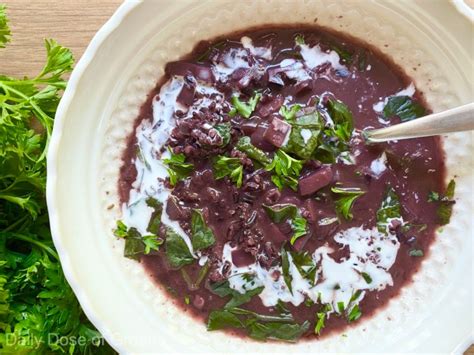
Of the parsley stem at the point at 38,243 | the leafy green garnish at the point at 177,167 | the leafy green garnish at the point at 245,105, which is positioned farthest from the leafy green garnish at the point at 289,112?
the parsley stem at the point at 38,243

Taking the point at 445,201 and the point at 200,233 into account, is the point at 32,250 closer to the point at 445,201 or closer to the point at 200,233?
the point at 200,233

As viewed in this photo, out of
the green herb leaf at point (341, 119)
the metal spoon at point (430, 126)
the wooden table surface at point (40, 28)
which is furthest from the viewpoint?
the wooden table surface at point (40, 28)

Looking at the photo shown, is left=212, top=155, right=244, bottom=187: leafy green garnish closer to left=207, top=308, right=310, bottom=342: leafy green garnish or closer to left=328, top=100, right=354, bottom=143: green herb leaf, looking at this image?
left=328, top=100, right=354, bottom=143: green herb leaf

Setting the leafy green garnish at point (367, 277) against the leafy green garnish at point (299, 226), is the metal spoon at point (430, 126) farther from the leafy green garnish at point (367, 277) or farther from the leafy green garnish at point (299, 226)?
the leafy green garnish at point (367, 277)

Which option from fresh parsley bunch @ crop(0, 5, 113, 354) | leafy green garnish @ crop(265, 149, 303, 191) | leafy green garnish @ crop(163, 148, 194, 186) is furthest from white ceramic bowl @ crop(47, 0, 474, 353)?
leafy green garnish @ crop(265, 149, 303, 191)

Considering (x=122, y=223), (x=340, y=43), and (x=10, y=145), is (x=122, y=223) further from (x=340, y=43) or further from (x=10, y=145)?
(x=340, y=43)
